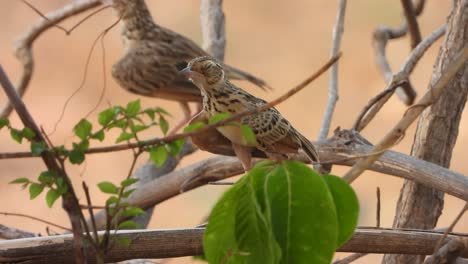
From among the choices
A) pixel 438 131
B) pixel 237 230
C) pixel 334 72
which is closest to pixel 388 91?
pixel 438 131

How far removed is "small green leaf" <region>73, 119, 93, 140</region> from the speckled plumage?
3.85 meters

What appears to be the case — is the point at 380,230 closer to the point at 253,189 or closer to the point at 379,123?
the point at 253,189

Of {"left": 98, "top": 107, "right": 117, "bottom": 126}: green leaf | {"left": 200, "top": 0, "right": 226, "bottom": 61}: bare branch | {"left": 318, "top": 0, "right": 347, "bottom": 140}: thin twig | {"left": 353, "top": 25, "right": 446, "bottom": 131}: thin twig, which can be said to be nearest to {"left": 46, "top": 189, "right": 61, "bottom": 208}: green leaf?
{"left": 98, "top": 107, "right": 117, "bottom": 126}: green leaf

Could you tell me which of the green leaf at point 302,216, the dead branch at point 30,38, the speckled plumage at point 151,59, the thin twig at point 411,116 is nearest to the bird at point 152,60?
the speckled plumage at point 151,59

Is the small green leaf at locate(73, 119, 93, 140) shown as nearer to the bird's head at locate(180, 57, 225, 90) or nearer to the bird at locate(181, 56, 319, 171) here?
the bird at locate(181, 56, 319, 171)

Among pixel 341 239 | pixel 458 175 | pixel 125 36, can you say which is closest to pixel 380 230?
pixel 341 239

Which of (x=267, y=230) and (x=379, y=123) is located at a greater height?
(x=379, y=123)

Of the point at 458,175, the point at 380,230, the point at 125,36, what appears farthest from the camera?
the point at 125,36

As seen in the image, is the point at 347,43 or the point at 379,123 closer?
the point at 379,123

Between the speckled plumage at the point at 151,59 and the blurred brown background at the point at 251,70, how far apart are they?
1797mm

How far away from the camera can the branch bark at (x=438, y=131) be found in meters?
3.10

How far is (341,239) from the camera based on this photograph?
167 centimetres

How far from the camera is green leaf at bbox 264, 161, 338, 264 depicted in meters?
1.61

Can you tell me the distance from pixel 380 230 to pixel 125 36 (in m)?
4.18
